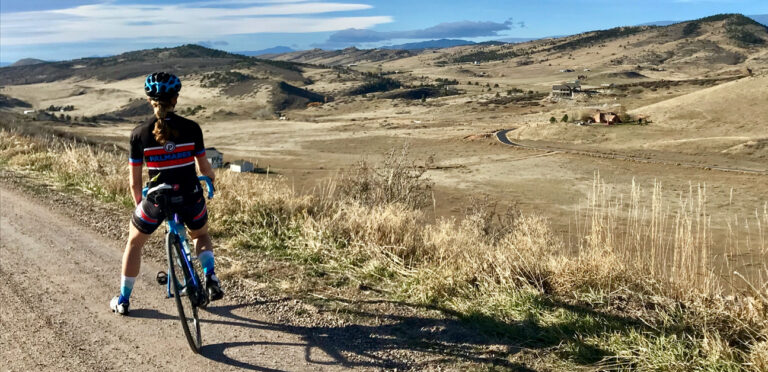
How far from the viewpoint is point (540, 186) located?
2486 centimetres

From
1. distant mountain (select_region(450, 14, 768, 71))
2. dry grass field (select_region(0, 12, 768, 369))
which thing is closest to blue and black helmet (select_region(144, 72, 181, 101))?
dry grass field (select_region(0, 12, 768, 369))

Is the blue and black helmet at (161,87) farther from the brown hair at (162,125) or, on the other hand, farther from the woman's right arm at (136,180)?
the woman's right arm at (136,180)

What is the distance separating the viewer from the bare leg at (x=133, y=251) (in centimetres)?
480

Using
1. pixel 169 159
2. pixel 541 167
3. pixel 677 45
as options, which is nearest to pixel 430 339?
pixel 169 159

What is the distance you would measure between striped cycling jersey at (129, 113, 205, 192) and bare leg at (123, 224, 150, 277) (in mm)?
632

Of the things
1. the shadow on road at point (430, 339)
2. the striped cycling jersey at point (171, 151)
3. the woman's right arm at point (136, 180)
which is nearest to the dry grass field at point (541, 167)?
the shadow on road at point (430, 339)

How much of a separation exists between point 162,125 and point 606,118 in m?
40.9

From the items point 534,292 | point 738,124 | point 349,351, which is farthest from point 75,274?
point 738,124

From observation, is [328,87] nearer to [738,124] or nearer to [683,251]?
[738,124]

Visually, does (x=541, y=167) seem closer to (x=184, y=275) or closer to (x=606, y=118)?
(x=606, y=118)

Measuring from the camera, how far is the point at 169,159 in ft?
14.4

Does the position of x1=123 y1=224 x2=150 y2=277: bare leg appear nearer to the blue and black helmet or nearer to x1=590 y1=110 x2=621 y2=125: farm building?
the blue and black helmet

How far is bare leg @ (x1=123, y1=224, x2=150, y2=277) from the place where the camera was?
15.7ft

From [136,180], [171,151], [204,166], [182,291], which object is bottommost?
[182,291]
